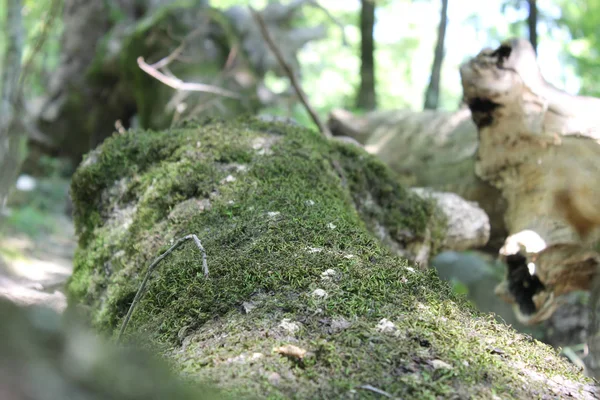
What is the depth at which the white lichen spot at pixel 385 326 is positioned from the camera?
166cm

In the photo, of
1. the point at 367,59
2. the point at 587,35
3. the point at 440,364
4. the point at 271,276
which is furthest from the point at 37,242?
the point at 587,35

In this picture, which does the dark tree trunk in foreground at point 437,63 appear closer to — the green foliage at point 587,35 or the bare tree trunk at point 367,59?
the bare tree trunk at point 367,59

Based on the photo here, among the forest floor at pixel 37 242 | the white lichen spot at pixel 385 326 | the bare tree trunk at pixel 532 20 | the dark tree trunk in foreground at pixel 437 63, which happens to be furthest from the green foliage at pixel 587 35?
the forest floor at pixel 37 242

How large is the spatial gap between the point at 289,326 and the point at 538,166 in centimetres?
327

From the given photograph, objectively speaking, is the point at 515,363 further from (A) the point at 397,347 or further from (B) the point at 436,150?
(B) the point at 436,150

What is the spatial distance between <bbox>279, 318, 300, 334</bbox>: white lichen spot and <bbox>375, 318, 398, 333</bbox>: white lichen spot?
A: 26 cm

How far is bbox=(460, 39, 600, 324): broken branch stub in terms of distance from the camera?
3840 millimetres

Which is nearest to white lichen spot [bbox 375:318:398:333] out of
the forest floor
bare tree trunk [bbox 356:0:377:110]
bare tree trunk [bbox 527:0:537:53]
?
the forest floor

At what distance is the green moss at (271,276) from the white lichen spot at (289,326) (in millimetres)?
13

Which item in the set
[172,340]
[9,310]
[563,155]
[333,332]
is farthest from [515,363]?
[563,155]

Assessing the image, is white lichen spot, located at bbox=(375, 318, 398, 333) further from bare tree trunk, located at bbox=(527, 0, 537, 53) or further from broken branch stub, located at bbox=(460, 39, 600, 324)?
bare tree trunk, located at bbox=(527, 0, 537, 53)

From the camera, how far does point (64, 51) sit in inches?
426

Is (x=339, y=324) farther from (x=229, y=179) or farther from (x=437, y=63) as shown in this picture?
(x=437, y=63)

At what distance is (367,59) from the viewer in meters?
9.85
